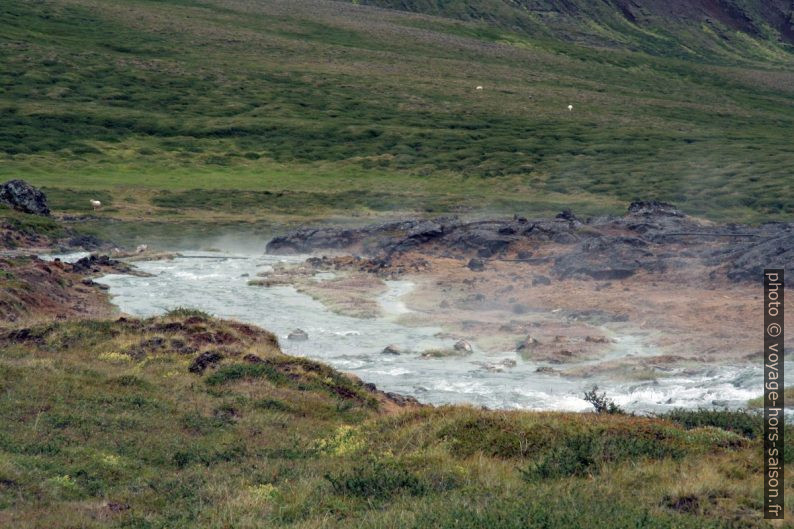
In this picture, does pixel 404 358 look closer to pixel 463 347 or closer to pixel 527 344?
pixel 463 347

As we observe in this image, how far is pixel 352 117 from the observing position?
359ft

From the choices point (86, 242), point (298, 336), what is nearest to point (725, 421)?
point (298, 336)

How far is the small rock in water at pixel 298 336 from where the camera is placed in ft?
99.6

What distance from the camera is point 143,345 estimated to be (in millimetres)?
23266

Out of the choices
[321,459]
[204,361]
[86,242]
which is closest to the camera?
[321,459]

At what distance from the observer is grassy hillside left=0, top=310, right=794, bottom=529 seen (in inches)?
427

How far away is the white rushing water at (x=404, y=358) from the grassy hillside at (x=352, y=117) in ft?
91.1

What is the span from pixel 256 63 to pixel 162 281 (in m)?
93.1

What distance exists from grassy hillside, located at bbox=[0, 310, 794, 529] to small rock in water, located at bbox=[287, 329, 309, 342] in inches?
371

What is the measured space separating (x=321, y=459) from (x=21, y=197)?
4624 centimetres

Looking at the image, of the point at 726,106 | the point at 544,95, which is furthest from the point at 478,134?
the point at 726,106

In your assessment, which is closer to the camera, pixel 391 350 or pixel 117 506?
pixel 117 506

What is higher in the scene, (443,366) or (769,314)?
(769,314)

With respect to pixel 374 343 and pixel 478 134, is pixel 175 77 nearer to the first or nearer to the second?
pixel 478 134
